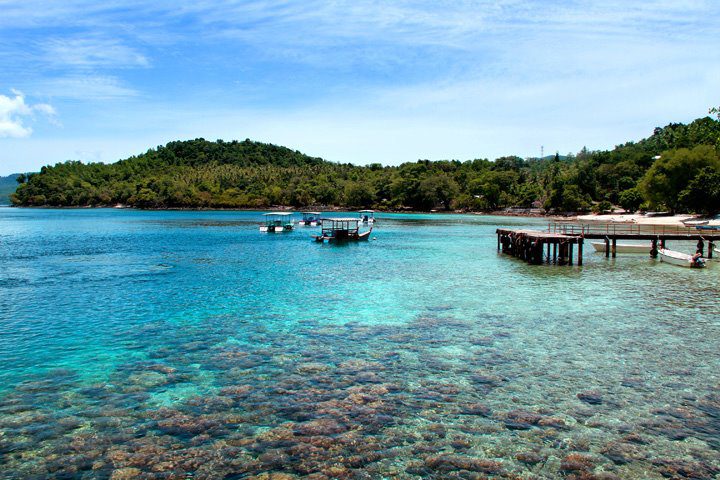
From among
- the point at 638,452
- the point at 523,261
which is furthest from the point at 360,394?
the point at 523,261

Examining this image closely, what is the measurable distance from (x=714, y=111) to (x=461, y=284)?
74.2 meters

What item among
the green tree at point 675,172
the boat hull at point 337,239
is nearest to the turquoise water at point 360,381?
the boat hull at point 337,239

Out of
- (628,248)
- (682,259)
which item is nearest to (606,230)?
(628,248)

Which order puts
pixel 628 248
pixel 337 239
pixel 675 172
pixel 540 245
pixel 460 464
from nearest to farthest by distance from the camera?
Answer: pixel 460 464, pixel 540 245, pixel 628 248, pixel 337 239, pixel 675 172

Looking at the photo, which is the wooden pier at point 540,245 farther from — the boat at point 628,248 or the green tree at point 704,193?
the green tree at point 704,193

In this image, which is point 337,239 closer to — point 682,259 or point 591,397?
point 682,259

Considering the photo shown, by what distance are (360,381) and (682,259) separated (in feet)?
124

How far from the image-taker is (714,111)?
82.2 metres

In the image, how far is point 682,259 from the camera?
42.0 meters

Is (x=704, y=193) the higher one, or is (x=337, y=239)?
(x=704, y=193)

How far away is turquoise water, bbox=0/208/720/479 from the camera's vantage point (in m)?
10.6

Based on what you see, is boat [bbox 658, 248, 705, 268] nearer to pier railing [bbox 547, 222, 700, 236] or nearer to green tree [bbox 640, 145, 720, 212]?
pier railing [bbox 547, 222, 700, 236]

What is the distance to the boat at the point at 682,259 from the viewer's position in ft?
131

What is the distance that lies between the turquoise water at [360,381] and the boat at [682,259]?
29.1 feet
